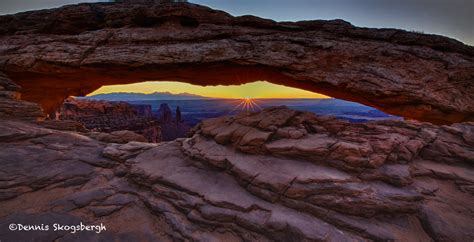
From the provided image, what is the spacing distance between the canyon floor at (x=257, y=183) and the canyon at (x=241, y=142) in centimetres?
5

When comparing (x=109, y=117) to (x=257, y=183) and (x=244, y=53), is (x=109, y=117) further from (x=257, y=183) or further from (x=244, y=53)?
(x=257, y=183)

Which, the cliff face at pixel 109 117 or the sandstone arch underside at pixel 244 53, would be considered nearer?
the sandstone arch underside at pixel 244 53

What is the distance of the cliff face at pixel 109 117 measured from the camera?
112ft

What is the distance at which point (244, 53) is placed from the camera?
1067 centimetres

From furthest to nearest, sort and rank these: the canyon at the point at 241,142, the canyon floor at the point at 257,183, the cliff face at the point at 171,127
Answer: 1. the cliff face at the point at 171,127
2. the canyon at the point at 241,142
3. the canyon floor at the point at 257,183

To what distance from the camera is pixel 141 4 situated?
1199 cm

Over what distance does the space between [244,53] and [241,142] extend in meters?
4.80

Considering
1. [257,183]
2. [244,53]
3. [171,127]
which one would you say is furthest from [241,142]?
[171,127]

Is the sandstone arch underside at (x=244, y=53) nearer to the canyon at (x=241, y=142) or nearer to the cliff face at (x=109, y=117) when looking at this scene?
the canyon at (x=241, y=142)

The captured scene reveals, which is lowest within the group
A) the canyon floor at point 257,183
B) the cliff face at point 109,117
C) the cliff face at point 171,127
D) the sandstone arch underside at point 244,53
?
the cliff face at point 171,127

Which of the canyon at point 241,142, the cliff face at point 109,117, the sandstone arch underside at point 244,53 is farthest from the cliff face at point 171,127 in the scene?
the sandstone arch underside at point 244,53

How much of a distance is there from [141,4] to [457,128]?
55.8 ft

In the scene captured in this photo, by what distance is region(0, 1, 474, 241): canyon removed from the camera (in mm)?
6191

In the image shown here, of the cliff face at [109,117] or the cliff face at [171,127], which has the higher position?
the cliff face at [109,117]
